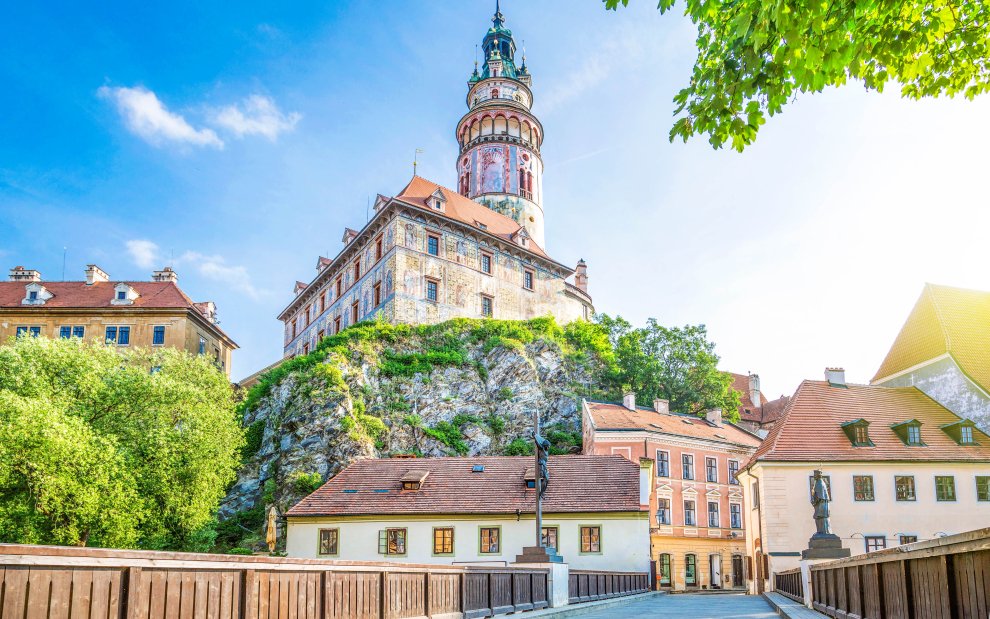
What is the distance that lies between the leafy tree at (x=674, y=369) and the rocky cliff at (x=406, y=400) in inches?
80.0

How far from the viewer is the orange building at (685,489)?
4266 cm

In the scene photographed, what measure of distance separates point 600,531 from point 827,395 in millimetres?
13411

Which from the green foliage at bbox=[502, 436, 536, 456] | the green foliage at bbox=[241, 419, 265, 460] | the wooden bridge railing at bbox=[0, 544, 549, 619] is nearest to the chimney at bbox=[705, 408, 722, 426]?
the green foliage at bbox=[502, 436, 536, 456]

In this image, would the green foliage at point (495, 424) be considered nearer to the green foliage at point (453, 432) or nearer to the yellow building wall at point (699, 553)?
the green foliage at point (453, 432)

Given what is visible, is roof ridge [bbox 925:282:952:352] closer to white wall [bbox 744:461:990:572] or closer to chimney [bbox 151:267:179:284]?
white wall [bbox 744:461:990:572]

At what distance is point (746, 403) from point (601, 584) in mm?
53185

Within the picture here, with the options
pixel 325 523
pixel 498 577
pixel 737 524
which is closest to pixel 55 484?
pixel 325 523

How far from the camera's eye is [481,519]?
98.5ft

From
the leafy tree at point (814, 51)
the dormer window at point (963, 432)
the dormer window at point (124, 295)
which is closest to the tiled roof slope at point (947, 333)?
the dormer window at point (963, 432)

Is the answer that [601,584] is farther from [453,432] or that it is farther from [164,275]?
[164,275]

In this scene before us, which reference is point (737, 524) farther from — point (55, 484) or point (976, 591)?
point (976, 591)

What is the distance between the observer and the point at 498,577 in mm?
13891

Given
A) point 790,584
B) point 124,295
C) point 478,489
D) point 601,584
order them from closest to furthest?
point 601,584, point 790,584, point 478,489, point 124,295

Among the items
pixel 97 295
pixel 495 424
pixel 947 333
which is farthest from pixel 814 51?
pixel 97 295
